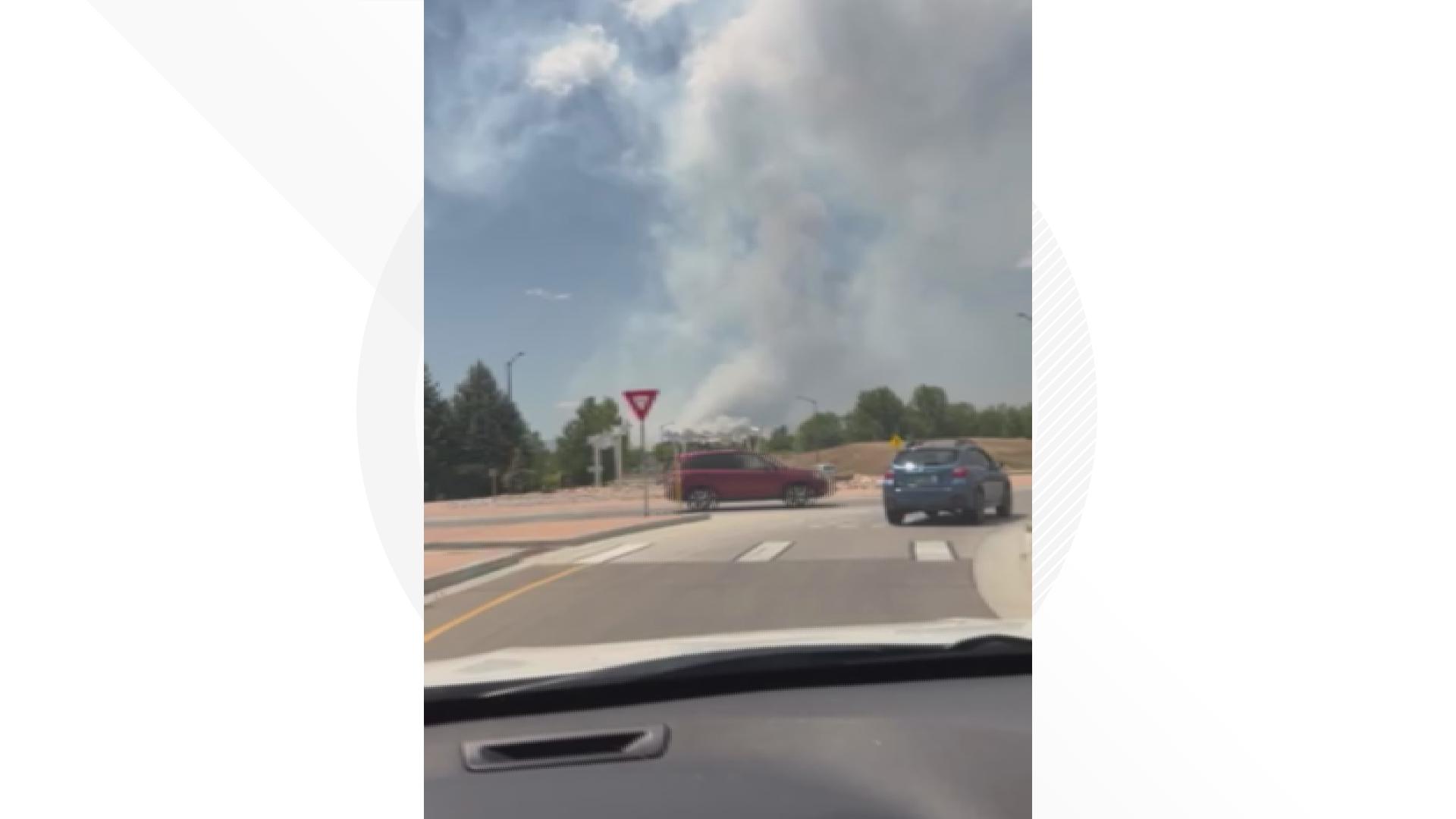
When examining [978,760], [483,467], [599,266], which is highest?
[599,266]

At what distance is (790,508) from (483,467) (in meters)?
0.88

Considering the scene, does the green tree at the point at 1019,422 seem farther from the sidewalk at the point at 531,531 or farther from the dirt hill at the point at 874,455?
the sidewalk at the point at 531,531

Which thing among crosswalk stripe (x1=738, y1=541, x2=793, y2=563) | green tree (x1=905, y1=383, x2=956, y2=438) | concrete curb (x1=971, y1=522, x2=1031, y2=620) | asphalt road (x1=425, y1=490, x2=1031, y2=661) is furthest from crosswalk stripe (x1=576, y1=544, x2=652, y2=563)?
concrete curb (x1=971, y1=522, x2=1031, y2=620)

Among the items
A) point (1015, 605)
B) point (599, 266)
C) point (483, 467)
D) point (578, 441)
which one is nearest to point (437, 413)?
point (483, 467)

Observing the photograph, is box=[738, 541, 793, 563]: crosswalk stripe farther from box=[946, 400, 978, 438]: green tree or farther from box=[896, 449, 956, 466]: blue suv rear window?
box=[946, 400, 978, 438]: green tree

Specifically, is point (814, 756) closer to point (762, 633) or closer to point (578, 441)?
point (762, 633)

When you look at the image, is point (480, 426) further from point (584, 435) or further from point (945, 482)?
point (945, 482)

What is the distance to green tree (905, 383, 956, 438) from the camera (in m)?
2.60

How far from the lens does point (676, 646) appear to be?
2.58 meters

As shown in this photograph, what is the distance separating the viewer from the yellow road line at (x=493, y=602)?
2582 mm

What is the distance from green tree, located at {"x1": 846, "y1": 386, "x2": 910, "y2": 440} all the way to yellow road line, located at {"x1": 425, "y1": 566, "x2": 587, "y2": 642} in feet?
3.04

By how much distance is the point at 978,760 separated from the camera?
7.70 feet

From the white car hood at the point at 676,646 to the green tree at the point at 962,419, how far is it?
567 mm
